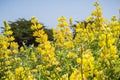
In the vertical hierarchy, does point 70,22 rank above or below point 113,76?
above

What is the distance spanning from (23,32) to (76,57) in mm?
19210

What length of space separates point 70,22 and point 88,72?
17.8 feet

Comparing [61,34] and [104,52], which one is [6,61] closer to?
[61,34]

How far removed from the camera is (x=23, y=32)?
83.7ft

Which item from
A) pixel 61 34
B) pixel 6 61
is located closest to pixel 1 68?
pixel 6 61

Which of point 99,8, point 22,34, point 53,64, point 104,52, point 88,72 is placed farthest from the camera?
point 22,34

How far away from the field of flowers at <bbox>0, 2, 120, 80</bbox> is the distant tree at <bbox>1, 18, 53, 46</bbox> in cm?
1529

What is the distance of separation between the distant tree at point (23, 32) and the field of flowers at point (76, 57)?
15287 mm

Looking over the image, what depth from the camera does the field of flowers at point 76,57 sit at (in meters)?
3.21

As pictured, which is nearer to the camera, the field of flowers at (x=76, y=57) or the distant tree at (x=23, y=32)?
the field of flowers at (x=76, y=57)

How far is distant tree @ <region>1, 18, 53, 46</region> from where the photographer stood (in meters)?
24.7

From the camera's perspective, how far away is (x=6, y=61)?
805 centimetres

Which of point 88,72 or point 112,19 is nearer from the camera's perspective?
point 88,72

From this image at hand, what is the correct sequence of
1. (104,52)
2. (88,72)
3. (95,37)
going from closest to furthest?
(88,72), (104,52), (95,37)
